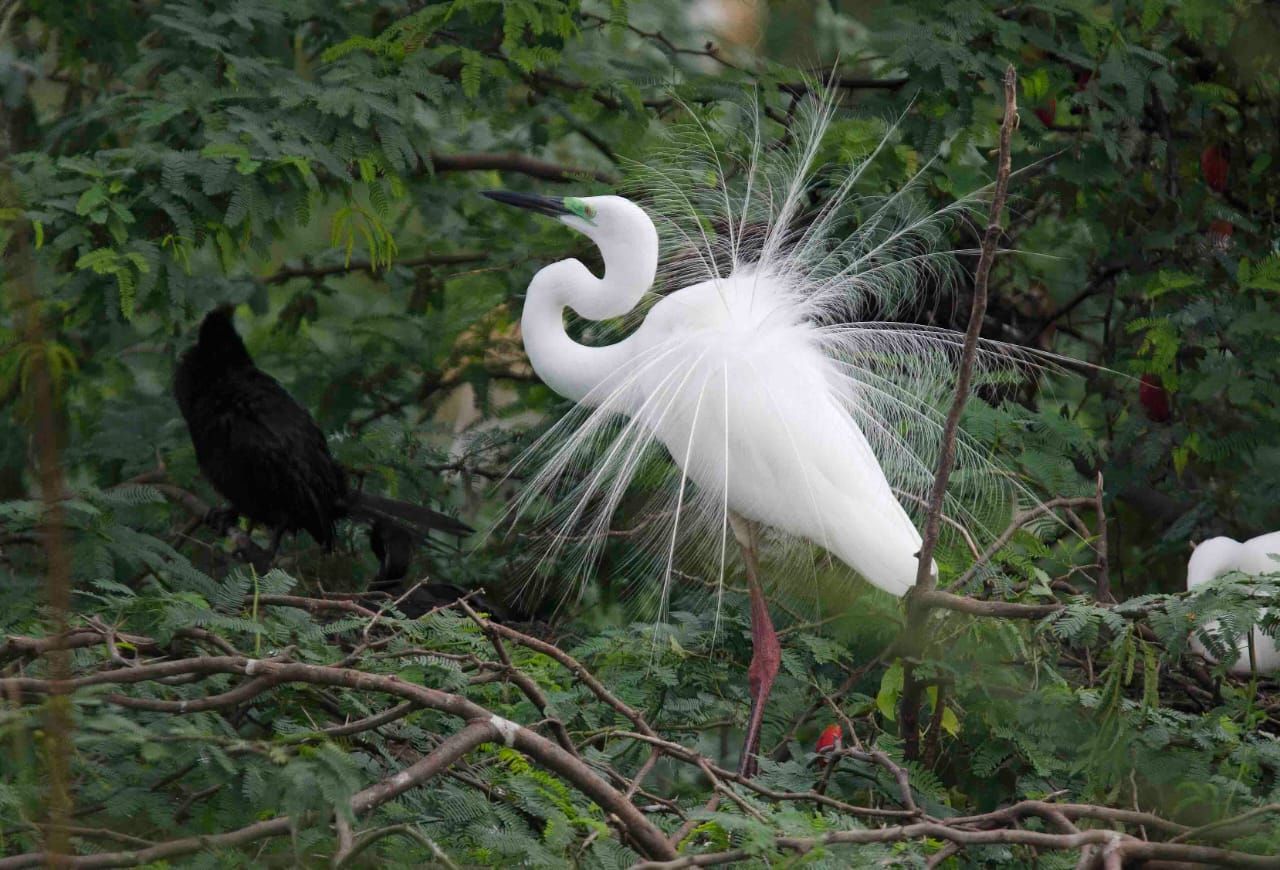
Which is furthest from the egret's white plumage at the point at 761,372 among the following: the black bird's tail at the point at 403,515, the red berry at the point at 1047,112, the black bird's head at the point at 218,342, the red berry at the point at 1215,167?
the black bird's head at the point at 218,342

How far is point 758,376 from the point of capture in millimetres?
3365

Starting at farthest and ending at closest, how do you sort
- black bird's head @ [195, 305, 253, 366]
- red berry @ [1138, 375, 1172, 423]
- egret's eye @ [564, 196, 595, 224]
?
black bird's head @ [195, 305, 253, 366] → red berry @ [1138, 375, 1172, 423] → egret's eye @ [564, 196, 595, 224]

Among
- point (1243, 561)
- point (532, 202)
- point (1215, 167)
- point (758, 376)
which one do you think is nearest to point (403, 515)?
point (532, 202)

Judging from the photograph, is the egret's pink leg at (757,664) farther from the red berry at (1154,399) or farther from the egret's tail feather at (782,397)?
the red berry at (1154,399)

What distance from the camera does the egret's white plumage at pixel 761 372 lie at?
3.33 meters

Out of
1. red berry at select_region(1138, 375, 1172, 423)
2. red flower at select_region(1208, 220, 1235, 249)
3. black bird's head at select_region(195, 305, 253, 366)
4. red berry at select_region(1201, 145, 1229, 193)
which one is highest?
red berry at select_region(1201, 145, 1229, 193)

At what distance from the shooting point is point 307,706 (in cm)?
225

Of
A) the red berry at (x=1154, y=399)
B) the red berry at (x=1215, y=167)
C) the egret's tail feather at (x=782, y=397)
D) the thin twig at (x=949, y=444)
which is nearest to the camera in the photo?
the thin twig at (x=949, y=444)

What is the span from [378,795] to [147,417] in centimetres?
311

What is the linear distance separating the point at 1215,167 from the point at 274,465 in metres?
2.81

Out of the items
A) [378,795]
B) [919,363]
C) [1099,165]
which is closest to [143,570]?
[378,795]

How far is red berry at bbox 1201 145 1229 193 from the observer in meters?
4.10

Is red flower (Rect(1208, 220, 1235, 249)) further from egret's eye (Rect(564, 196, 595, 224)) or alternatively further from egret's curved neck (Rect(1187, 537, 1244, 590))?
egret's eye (Rect(564, 196, 595, 224))

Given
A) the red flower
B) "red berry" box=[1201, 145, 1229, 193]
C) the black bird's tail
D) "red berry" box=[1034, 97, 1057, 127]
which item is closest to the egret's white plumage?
the black bird's tail
